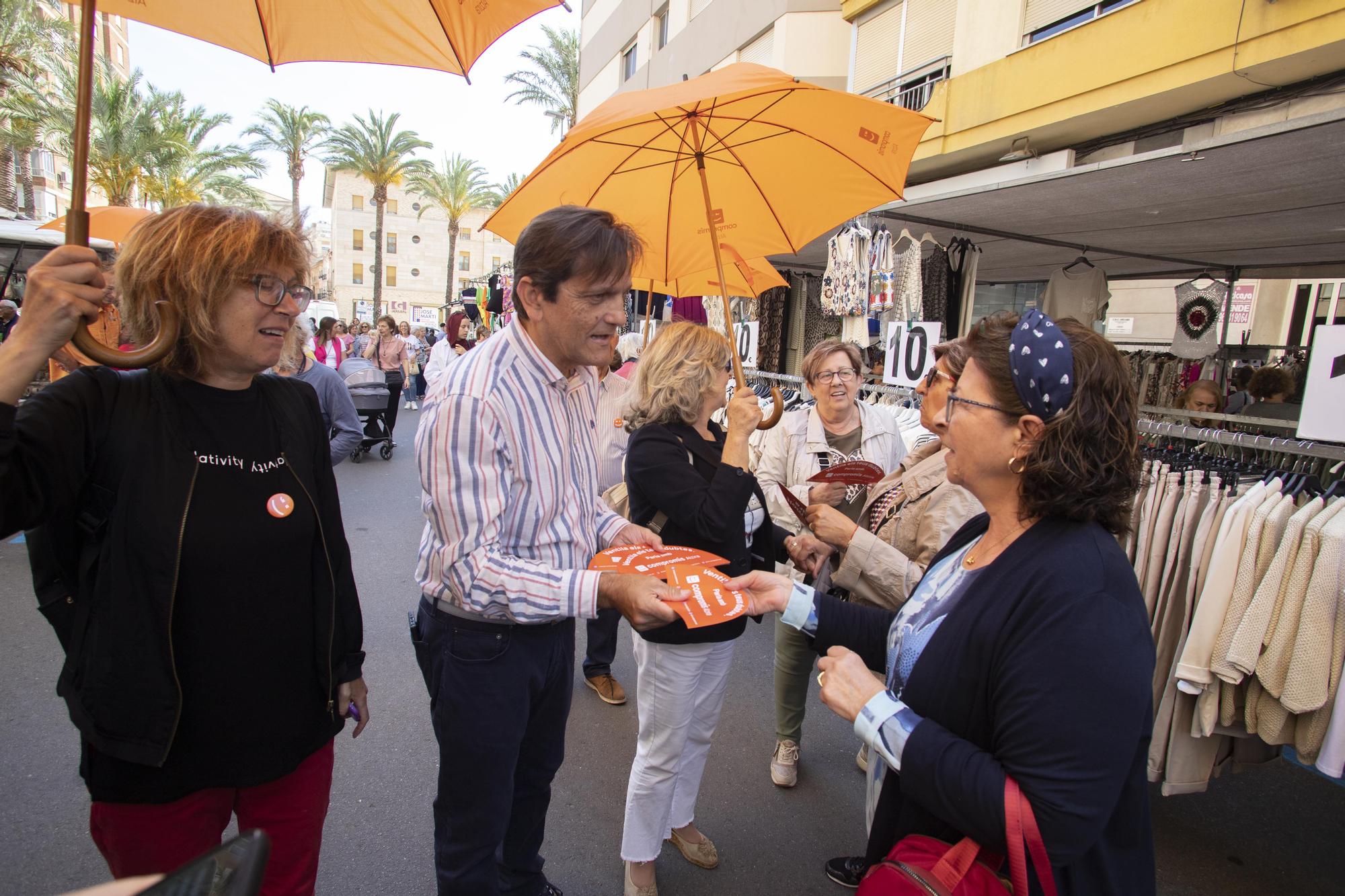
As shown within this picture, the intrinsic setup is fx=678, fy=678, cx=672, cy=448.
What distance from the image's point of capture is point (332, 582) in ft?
5.89

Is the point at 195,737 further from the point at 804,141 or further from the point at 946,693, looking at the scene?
the point at 804,141

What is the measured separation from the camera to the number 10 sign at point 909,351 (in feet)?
15.6

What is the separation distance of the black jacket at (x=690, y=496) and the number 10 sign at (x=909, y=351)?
2.72 metres

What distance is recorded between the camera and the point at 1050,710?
120cm

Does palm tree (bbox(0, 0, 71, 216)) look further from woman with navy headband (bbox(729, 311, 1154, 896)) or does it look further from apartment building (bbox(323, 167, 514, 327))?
apartment building (bbox(323, 167, 514, 327))

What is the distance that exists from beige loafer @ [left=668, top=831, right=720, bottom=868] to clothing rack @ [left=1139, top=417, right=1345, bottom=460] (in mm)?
2727

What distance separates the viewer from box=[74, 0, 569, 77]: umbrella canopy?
198cm

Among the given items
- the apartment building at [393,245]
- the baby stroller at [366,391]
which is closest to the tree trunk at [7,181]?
the baby stroller at [366,391]

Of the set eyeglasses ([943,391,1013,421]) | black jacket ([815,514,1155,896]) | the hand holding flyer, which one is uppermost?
eyeglasses ([943,391,1013,421])

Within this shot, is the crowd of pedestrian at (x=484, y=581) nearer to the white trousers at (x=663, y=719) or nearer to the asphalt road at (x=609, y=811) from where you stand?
the white trousers at (x=663, y=719)

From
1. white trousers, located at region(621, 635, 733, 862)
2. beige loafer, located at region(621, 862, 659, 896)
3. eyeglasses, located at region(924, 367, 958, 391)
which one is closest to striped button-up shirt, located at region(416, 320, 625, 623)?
white trousers, located at region(621, 635, 733, 862)

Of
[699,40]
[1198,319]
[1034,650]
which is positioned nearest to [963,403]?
[1034,650]

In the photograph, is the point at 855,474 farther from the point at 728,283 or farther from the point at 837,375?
the point at 728,283

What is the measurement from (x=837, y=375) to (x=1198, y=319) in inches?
312
